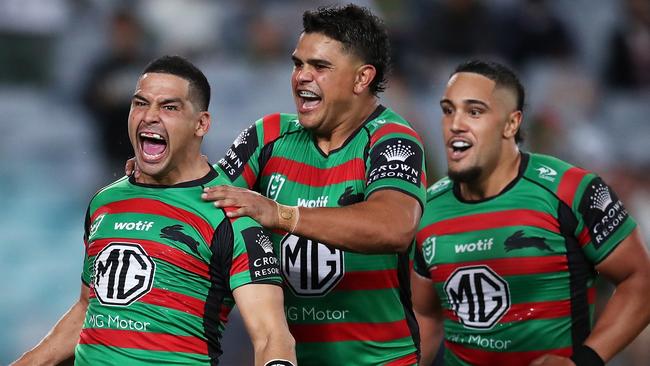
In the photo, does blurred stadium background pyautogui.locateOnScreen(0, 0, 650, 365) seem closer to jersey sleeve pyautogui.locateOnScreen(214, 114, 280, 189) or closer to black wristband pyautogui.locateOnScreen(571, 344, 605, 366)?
black wristband pyautogui.locateOnScreen(571, 344, 605, 366)

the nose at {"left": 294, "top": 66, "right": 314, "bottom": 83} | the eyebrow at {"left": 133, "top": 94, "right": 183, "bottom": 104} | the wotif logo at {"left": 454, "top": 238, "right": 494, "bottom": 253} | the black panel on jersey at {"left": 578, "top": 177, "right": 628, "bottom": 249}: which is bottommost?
the wotif logo at {"left": 454, "top": 238, "right": 494, "bottom": 253}

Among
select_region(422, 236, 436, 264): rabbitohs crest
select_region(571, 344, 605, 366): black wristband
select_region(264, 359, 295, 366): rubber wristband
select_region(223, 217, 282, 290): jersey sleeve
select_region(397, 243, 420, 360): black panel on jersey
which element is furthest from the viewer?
select_region(422, 236, 436, 264): rabbitohs crest

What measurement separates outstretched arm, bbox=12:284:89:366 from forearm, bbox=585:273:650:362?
245 centimetres

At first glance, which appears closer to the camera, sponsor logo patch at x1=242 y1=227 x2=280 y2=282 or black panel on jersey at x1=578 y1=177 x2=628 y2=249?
sponsor logo patch at x1=242 y1=227 x2=280 y2=282

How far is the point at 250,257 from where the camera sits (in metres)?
4.13

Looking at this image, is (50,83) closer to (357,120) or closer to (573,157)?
(573,157)

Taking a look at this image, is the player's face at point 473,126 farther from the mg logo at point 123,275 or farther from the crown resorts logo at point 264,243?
the mg logo at point 123,275

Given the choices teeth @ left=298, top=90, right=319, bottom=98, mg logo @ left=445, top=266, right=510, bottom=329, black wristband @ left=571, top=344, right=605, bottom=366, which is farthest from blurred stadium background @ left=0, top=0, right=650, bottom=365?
teeth @ left=298, top=90, right=319, bottom=98

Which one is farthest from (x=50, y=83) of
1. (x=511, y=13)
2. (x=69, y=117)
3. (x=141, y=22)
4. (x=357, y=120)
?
(x=357, y=120)

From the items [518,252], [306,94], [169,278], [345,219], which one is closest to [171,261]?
[169,278]

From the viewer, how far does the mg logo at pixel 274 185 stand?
4.94m

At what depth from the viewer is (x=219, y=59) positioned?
10.5 meters

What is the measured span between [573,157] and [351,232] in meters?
6.49

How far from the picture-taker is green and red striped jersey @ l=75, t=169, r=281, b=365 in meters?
4.14
